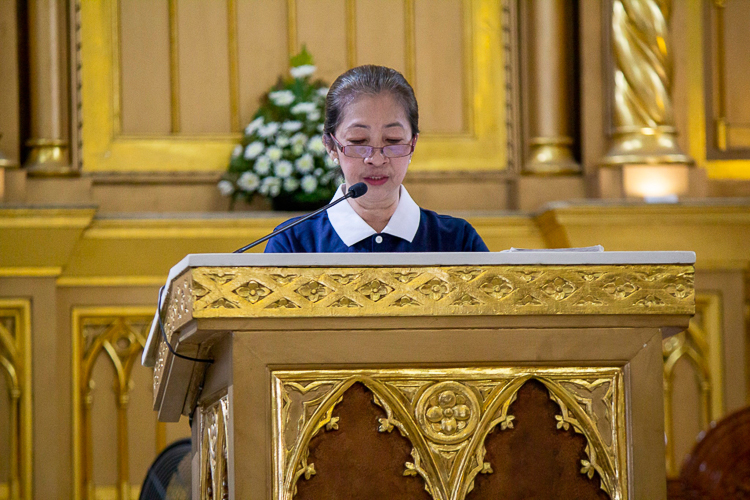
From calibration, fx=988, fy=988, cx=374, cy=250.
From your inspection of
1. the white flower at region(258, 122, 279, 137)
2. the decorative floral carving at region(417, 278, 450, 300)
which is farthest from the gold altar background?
the decorative floral carving at region(417, 278, 450, 300)

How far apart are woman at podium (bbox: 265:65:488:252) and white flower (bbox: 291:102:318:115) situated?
1963 millimetres

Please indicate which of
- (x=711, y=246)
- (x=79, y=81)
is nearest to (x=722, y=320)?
(x=711, y=246)

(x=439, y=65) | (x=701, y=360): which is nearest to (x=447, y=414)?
(x=701, y=360)

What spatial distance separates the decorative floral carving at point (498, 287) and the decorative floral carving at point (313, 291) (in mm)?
243

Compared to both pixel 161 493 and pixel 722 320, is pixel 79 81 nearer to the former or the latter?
pixel 161 493

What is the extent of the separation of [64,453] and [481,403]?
2.69 metres

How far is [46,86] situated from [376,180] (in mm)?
2577

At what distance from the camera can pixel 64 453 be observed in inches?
149

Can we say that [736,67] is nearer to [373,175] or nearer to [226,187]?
[226,187]

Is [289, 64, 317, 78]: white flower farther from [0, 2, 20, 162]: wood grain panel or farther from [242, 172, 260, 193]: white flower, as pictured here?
[0, 2, 20, 162]: wood grain panel

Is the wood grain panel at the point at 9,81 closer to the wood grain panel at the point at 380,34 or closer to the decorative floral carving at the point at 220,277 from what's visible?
the wood grain panel at the point at 380,34

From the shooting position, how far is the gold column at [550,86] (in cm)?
445

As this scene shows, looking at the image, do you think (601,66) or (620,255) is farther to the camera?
(601,66)

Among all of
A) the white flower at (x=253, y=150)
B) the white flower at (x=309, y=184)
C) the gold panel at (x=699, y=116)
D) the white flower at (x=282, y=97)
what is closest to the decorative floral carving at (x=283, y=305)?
the white flower at (x=309, y=184)
